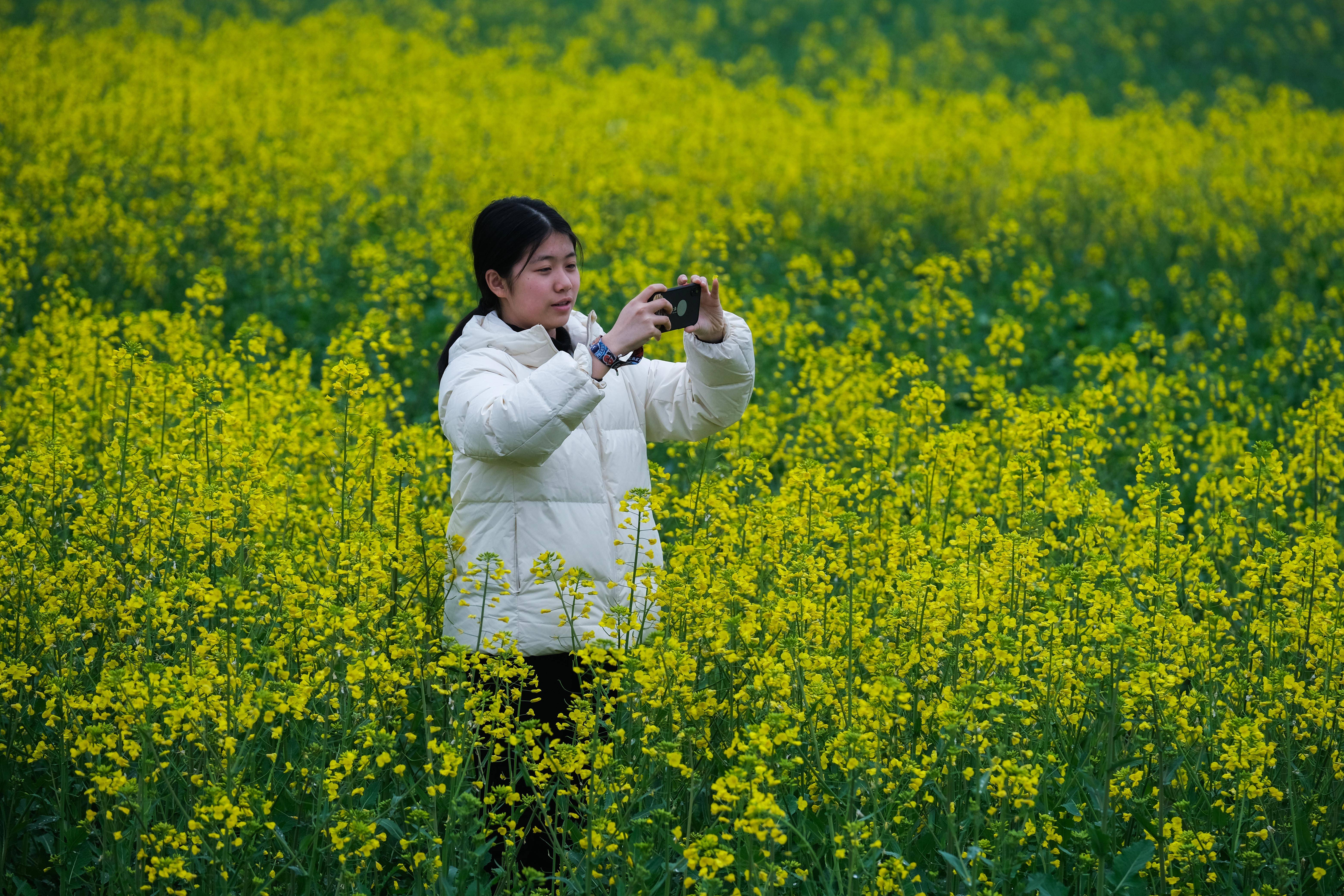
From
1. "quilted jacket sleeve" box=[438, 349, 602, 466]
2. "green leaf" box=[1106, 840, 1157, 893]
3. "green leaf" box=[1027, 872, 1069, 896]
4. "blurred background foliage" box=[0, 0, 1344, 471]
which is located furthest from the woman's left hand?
"blurred background foliage" box=[0, 0, 1344, 471]

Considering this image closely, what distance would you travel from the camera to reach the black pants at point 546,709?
3463mm

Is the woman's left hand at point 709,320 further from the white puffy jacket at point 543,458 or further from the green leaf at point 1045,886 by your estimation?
the green leaf at point 1045,886

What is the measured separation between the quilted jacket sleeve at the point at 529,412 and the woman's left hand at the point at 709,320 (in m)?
0.45

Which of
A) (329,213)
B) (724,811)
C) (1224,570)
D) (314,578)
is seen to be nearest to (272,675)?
(314,578)

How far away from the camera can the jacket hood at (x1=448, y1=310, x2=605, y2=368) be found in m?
3.50

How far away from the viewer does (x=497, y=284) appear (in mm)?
3570

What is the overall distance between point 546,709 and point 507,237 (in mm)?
1365

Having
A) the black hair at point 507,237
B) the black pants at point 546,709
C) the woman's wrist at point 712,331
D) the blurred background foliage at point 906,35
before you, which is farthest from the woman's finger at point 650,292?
the blurred background foliage at point 906,35

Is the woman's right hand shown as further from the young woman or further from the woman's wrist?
the woman's wrist

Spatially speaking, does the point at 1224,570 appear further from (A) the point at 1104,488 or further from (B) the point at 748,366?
(B) the point at 748,366

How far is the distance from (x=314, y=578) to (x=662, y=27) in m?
20.1

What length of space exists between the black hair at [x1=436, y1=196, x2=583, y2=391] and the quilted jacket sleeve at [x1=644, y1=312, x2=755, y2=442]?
19.7 inches

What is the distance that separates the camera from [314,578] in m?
4.08

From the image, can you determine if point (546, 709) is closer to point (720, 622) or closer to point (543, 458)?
point (720, 622)
